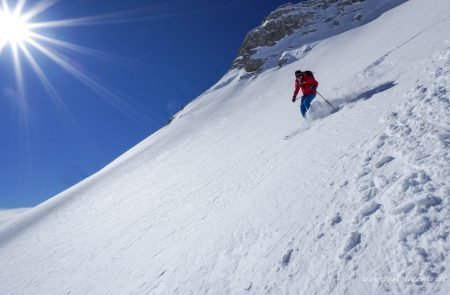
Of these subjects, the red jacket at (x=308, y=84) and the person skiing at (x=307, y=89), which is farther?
the red jacket at (x=308, y=84)

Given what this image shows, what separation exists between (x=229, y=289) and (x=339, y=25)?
5510 cm

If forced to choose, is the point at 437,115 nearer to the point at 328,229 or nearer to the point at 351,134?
the point at 351,134

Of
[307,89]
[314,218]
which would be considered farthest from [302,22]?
[314,218]

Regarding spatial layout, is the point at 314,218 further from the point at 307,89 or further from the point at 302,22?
the point at 302,22

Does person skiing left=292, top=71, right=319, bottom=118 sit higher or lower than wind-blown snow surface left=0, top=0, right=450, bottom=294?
higher

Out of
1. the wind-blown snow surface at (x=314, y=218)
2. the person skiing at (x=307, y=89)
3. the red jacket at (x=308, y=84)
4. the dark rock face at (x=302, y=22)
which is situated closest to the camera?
the wind-blown snow surface at (x=314, y=218)

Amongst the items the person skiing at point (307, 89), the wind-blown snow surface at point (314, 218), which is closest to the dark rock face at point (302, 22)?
the person skiing at point (307, 89)

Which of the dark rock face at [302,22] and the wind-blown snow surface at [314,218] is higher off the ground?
the dark rock face at [302,22]

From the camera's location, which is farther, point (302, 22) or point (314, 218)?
point (302, 22)

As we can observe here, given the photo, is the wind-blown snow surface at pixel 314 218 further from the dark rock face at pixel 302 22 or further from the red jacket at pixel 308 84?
the dark rock face at pixel 302 22

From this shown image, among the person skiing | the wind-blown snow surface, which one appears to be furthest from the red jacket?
the wind-blown snow surface

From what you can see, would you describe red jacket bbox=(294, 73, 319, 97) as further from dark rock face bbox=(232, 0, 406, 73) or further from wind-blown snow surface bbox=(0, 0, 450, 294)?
dark rock face bbox=(232, 0, 406, 73)

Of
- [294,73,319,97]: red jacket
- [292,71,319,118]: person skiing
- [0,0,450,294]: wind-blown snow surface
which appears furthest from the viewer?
[294,73,319,97]: red jacket

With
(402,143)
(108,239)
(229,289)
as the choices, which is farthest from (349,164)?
(108,239)
